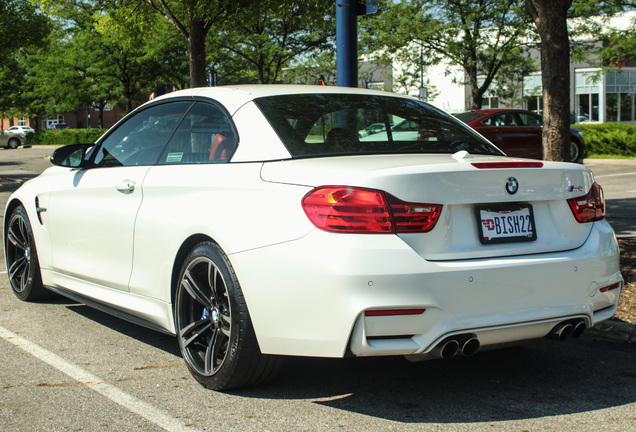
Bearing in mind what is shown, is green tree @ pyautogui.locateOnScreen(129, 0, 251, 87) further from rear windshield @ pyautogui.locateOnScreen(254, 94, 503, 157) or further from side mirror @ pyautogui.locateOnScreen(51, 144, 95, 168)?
rear windshield @ pyautogui.locateOnScreen(254, 94, 503, 157)

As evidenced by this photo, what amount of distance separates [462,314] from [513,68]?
31830 mm

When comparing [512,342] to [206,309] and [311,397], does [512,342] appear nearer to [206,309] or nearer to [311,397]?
[311,397]

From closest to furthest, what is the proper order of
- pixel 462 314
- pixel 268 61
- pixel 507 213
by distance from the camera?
pixel 462 314, pixel 507 213, pixel 268 61

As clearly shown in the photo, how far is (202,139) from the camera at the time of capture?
15.1ft

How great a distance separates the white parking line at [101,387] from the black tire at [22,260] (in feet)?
2.81

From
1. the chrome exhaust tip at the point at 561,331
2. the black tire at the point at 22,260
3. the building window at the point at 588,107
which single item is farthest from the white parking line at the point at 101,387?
the building window at the point at 588,107

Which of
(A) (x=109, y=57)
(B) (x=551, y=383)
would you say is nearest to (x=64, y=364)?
(B) (x=551, y=383)

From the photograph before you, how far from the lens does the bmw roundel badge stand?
148 inches

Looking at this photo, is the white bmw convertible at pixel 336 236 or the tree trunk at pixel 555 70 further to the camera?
the tree trunk at pixel 555 70

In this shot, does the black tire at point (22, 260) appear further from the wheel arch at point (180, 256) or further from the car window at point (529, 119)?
the car window at point (529, 119)

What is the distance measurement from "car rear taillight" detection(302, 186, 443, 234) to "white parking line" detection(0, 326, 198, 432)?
113 cm

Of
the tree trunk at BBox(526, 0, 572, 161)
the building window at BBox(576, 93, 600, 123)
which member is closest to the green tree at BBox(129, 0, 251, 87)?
the tree trunk at BBox(526, 0, 572, 161)

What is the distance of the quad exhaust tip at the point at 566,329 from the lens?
389cm

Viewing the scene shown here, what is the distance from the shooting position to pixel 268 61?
4056 cm
